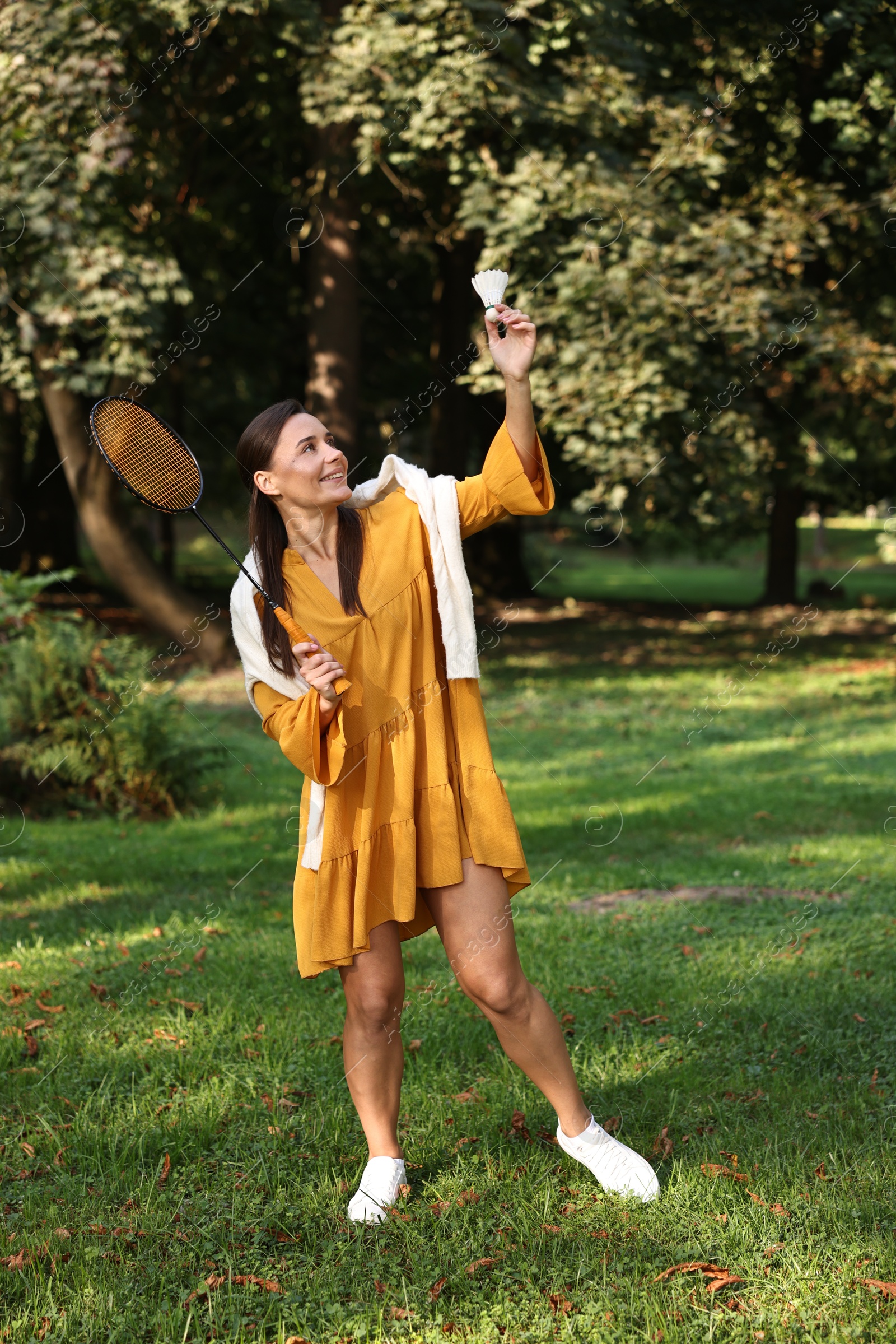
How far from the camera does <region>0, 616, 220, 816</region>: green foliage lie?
26.1 feet

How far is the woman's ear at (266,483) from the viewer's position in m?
3.12

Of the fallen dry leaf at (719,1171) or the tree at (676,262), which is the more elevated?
the tree at (676,262)

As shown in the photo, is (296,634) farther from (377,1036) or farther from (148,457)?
(377,1036)

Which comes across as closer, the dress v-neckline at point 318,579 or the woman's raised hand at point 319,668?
the woman's raised hand at point 319,668

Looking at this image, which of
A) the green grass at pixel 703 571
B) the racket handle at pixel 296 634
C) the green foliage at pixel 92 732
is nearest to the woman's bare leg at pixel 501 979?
the racket handle at pixel 296 634

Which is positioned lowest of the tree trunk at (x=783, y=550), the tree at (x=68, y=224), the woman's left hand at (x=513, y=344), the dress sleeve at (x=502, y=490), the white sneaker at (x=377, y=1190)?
the tree trunk at (x=783, y=550)

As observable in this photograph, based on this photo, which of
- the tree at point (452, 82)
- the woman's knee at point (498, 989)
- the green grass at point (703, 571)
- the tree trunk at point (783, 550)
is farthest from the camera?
the green grass at point (703, 571)

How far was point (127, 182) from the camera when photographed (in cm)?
1259

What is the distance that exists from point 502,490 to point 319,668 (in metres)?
0.74

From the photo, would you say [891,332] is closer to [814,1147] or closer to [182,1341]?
[814,1147]

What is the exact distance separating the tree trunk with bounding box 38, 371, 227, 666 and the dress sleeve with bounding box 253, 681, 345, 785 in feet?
35.7

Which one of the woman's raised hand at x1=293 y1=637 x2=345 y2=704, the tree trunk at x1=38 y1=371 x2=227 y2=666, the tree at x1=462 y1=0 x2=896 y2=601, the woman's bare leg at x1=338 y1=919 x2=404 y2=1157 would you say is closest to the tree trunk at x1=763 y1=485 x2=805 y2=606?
the tree at x1=462 y1=0 x2=896 y2=601

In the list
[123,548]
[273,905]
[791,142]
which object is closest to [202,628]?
[123,548]

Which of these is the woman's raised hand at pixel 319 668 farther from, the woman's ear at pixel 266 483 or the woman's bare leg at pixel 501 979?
the woman's bare leg at pixel 501 979
